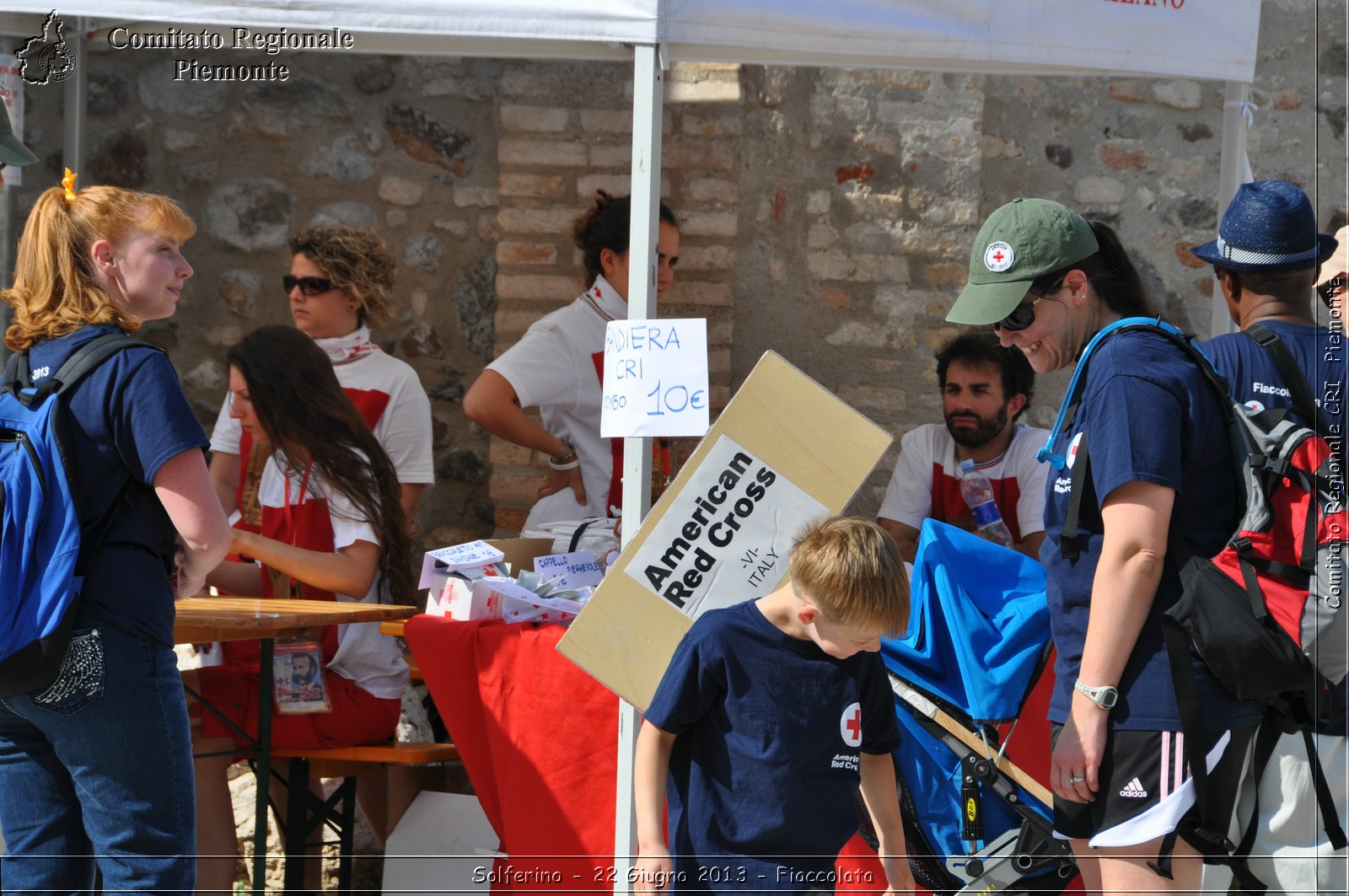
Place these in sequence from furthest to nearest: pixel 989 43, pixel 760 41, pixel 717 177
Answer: pixel 717 177, pixel 989 43, pixel 760 41

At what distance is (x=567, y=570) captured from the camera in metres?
3.56

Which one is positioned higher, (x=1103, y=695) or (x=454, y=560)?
(x=454, y=560)

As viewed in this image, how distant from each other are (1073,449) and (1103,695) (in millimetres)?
425

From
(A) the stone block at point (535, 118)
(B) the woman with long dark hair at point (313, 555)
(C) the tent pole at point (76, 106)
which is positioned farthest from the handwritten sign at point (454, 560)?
(C) the tent pole at point (76, 106)

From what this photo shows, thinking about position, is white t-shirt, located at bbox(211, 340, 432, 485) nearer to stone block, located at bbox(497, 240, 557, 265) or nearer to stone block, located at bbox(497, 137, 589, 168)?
stone block, located at bbox(497, 240, 557, 265)

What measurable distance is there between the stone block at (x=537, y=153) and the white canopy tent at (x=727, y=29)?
158cm

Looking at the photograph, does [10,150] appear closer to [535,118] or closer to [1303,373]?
[535,118]

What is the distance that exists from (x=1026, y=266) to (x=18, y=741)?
2.02 m

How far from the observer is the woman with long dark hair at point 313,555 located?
3.57 meters

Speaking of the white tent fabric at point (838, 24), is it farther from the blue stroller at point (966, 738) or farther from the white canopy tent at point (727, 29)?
the blue stroller at point (966, 738)

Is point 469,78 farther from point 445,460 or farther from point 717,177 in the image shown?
point 445,460

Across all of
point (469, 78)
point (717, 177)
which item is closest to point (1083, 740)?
point (717, 177)

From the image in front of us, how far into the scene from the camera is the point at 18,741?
2.39 m

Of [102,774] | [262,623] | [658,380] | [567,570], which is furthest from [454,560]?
[102,774]
